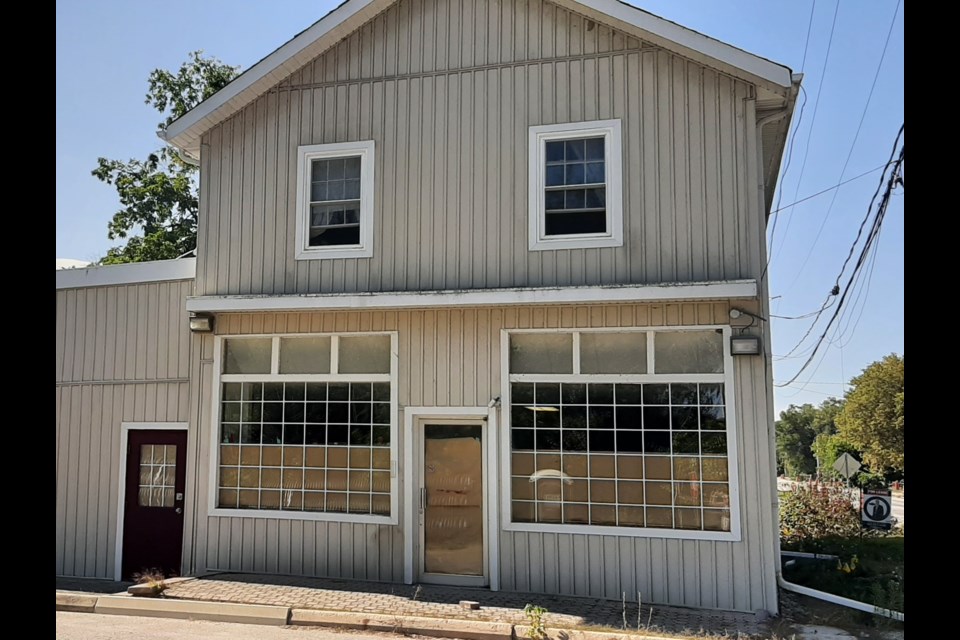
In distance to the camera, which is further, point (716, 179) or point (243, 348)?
point (243, 348)

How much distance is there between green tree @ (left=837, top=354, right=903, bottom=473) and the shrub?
17927 mm

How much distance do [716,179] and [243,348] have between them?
6.69 metres

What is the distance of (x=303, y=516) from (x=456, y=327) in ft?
10.7

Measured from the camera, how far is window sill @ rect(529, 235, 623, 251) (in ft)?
31.6

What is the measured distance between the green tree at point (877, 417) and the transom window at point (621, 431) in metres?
26.9

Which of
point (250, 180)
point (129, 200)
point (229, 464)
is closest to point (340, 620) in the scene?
point (229, 464)

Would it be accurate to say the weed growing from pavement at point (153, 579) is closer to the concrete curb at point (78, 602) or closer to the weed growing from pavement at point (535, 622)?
the concrete curb at point (78, 602)

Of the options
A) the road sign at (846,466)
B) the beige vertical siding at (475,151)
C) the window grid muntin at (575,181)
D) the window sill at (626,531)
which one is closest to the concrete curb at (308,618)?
the window sill at (626,531)

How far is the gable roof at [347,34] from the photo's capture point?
9133 millimetres

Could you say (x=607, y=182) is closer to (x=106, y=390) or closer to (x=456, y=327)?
(x=456, y=327)

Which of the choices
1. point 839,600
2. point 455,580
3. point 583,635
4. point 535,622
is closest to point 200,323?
point 455,580

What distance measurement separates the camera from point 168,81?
27.3m

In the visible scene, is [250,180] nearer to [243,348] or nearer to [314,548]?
[243,348]

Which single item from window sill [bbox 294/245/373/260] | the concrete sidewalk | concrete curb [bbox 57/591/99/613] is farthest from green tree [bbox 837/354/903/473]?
concrete curb [bbox 57/591/99/613]
